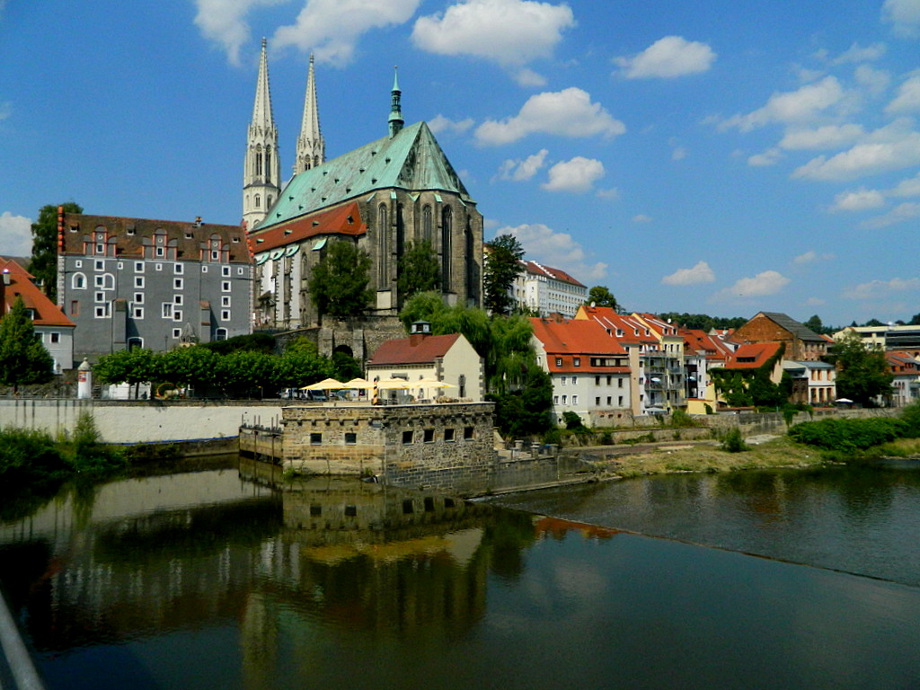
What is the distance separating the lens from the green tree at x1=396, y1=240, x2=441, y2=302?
3255 inches

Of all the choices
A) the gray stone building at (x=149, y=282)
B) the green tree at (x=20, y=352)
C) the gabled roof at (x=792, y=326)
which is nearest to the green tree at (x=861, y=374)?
the gabled roof at (x=792, y=326)

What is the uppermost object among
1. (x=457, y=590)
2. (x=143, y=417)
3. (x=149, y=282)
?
(x=149, y=282)

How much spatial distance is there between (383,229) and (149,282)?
1134 inches

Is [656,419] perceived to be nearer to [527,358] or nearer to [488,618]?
[527,358]

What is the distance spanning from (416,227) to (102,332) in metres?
38.3

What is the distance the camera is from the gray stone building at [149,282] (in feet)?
226

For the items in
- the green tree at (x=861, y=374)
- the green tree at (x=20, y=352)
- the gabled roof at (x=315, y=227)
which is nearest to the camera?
the green tree at (x=20, y=352)

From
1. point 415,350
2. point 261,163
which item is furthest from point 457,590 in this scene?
point 261,163

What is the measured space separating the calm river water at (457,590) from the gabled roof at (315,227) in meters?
56.3

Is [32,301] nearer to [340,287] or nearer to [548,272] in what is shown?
[340,287]

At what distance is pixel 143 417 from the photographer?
50.0 m

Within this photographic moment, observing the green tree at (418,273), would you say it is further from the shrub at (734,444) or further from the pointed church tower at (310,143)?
the pointed church tower at (310,143)

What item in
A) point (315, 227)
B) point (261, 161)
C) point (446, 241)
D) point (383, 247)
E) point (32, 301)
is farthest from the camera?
point (261, 161)

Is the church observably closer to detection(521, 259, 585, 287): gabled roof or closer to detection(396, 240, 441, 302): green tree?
detection(396, 240, 441, 302): green tree
